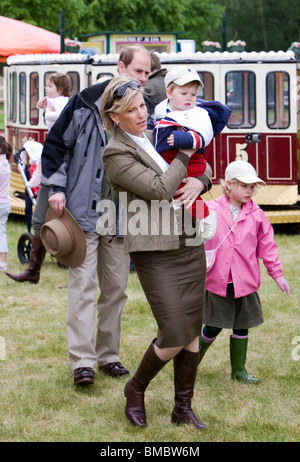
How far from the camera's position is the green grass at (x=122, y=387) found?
14.9ft

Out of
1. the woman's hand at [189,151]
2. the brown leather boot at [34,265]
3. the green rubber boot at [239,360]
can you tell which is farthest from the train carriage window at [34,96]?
the woman's hand at [189,151]

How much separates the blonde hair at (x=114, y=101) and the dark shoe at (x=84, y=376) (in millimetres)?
1701

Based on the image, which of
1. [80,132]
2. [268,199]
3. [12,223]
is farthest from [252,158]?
[80,132]

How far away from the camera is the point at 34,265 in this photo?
875cm

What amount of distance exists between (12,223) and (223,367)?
7.91 metres

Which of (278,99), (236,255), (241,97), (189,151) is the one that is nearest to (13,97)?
(241,97)

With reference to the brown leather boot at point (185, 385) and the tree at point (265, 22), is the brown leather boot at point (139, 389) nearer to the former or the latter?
the brown leather boot at point (185, 385)

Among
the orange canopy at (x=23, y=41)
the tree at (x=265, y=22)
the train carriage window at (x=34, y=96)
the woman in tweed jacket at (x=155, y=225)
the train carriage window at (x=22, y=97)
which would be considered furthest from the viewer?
the tree at (x=265, y=22)

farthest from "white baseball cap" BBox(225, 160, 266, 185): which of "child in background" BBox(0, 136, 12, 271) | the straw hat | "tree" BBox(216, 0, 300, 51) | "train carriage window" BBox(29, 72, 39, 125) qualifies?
"tree" BBox(216, 0, 300, 51)

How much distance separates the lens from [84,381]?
5.24m

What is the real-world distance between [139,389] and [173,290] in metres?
0.67

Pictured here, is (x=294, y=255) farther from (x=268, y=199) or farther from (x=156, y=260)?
(x=156, y=260)

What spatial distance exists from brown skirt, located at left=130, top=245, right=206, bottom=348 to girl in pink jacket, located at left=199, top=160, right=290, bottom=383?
95 cm

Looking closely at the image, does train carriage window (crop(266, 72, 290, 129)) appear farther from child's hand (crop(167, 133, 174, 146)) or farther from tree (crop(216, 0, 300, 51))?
tree (crop(216, 0, 300, 51))
